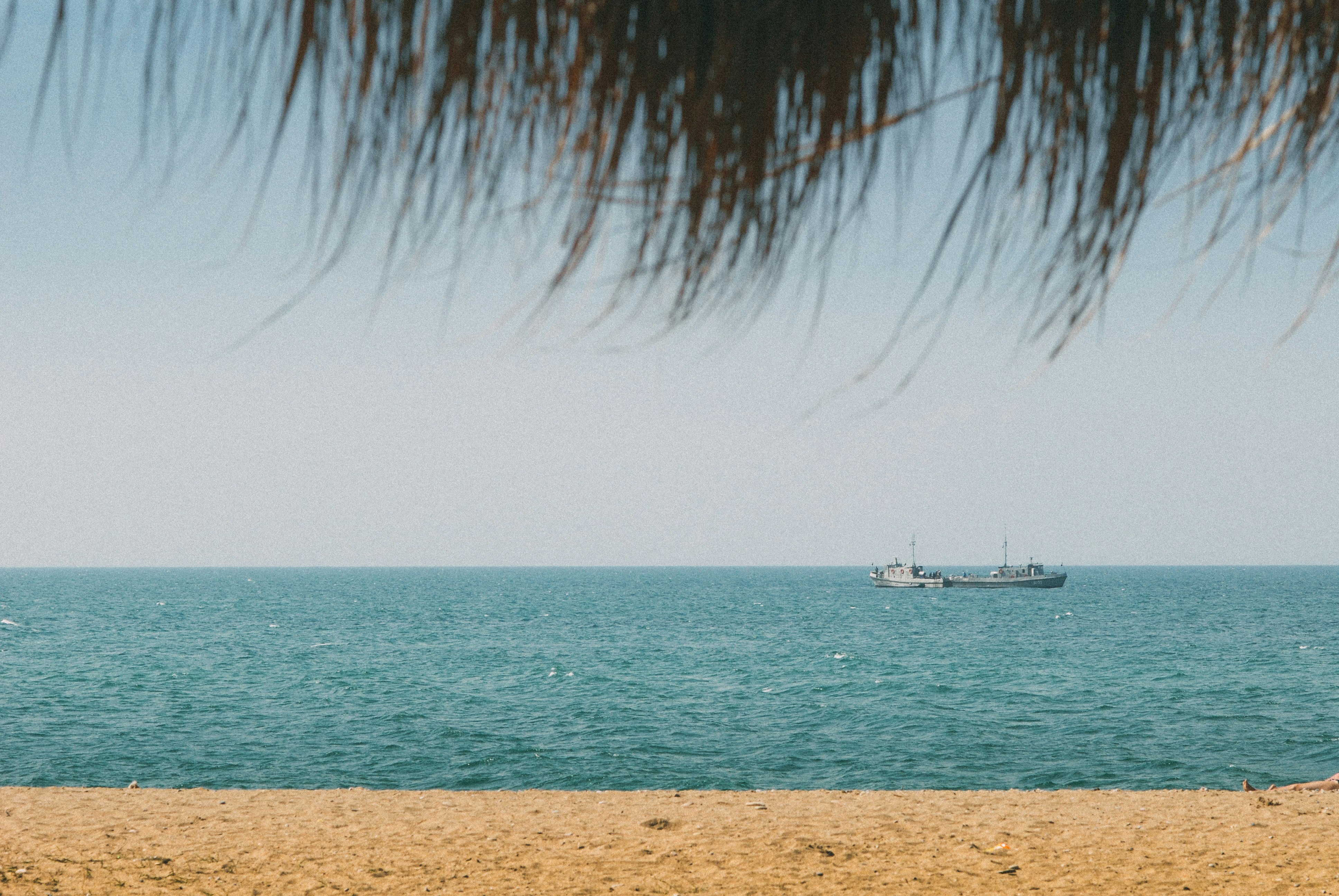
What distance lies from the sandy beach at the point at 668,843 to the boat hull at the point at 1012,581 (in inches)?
4586

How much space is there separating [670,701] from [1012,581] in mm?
99065

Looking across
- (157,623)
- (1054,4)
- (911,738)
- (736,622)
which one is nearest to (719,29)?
(1054,4)

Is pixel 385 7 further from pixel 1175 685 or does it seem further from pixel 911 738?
pixel 1175 685

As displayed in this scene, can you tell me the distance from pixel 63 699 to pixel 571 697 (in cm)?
1905

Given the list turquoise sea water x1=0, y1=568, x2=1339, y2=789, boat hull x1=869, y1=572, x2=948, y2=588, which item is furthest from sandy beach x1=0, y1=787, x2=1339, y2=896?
boat hull x1=869, y1=572, x2=948, y2=588

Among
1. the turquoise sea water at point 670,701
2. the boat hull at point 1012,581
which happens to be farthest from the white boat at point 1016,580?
the turquoise sea water at point 670,701

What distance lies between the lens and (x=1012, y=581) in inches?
4961

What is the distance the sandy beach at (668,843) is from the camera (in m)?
9.13

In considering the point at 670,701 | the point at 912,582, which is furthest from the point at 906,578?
the point at 670,701

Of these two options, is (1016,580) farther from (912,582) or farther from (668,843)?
(668,843)

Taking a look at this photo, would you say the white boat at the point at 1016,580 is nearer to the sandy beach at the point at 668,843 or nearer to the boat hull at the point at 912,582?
the boat hull at the point at 912,582

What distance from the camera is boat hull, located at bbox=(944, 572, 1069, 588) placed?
125 metres

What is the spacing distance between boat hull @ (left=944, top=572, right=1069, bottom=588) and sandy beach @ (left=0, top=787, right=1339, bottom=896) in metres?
116

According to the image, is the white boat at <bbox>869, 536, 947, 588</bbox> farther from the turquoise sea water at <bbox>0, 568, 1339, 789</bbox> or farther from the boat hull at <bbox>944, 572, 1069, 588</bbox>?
the turquoise sea water at <bbox>0, 568, 1339, 789</bbox>
